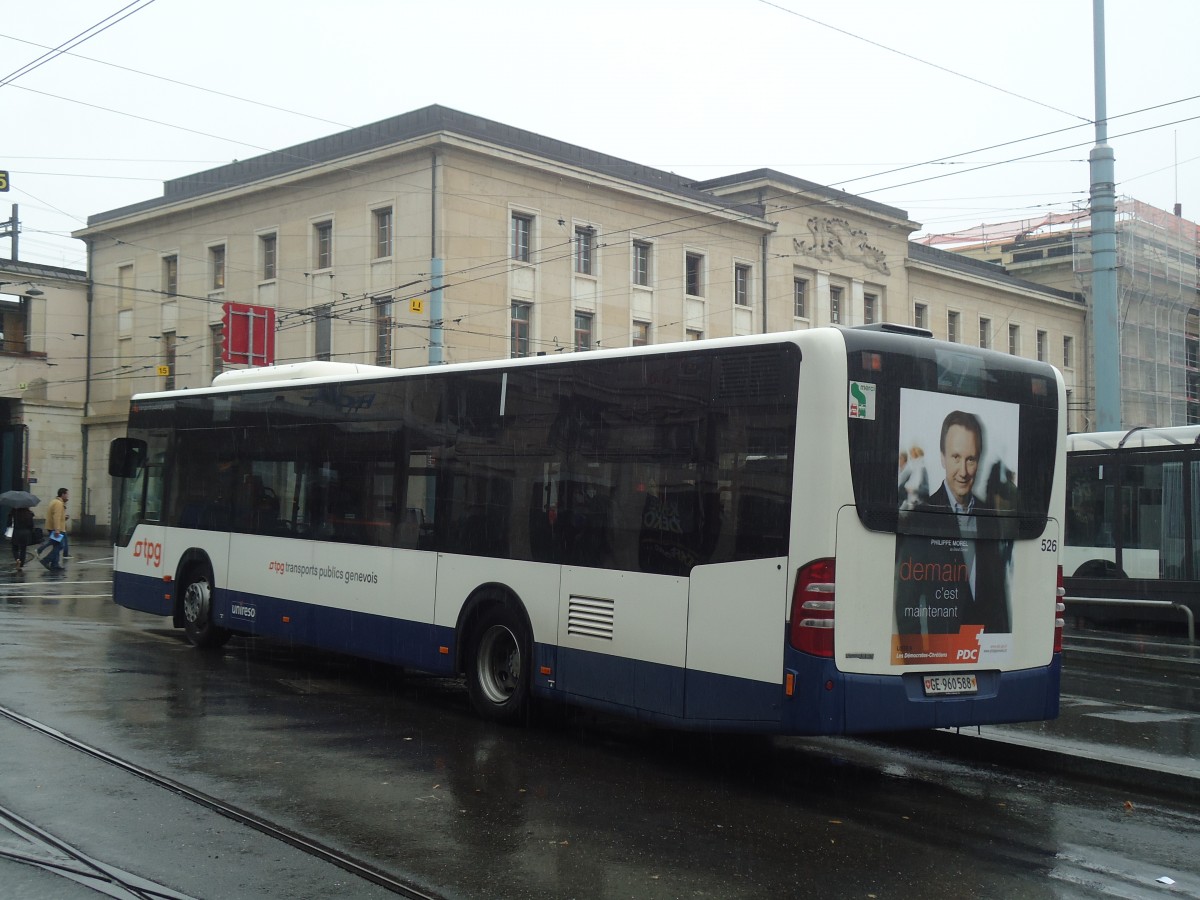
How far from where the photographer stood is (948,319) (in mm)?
56500

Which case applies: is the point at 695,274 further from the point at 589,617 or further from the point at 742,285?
the point at 589,617

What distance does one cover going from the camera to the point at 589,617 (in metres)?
9.07

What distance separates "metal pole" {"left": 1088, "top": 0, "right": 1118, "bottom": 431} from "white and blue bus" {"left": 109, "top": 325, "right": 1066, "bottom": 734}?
13.6 m

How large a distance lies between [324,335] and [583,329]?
8.23 m

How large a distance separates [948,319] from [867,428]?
51.0 meters

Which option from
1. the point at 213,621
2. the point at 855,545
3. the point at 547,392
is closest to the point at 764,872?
the point at 855,545

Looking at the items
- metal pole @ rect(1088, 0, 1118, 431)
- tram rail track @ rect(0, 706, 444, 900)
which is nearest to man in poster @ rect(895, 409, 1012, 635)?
tram rail track @ rect(0, 706, 444, 900)

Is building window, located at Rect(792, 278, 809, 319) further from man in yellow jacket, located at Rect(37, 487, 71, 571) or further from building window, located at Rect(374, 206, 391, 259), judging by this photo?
man in yellow jacket, located at Rect(37, 487, 71, 571)

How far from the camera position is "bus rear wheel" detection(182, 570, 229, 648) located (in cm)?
1412

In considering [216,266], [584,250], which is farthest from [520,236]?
[216,266]

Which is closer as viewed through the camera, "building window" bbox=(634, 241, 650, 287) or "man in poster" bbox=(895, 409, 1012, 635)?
"man in poster" bbox=(895, 409, 1012, 635)

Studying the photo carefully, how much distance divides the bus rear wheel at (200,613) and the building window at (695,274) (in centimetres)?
3271

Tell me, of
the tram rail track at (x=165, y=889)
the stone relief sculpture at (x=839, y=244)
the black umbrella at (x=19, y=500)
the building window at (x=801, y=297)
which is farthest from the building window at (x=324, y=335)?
the tram rail track at (x=165, y=889)

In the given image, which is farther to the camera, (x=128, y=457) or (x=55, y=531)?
(x=55, y=531)
